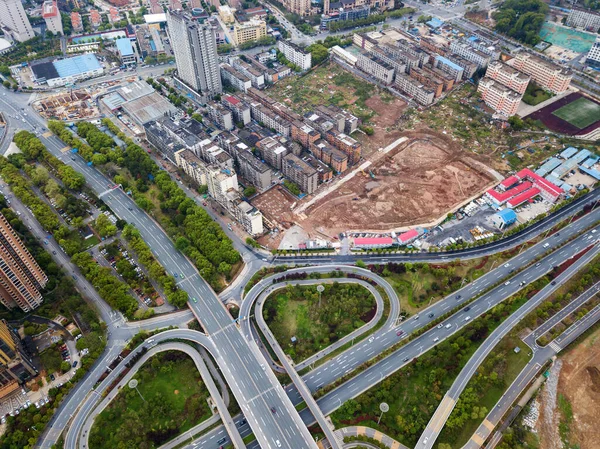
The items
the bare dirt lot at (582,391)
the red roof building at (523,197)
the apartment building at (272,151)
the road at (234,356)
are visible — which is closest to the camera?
the bare dirt lot at (582,391)

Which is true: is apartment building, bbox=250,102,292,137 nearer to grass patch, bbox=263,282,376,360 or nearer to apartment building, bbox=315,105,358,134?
apartment building, bbox=315,105,358,134

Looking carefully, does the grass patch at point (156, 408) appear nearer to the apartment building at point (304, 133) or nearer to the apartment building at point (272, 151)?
the apartment building at point (272, 151)

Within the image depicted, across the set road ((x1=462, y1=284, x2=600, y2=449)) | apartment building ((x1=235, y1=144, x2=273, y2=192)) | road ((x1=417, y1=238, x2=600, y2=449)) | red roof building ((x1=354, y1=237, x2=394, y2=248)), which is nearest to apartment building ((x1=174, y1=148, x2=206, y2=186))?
apartment building ((x1=235, y1=144, x2=273, y2=192))

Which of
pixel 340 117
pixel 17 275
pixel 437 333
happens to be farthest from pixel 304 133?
pixel 17 275

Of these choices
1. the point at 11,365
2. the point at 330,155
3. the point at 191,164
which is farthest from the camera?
the point at 330,155

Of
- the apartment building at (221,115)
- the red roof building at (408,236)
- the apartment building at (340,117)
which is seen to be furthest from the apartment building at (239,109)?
the red roof building at (408,236)

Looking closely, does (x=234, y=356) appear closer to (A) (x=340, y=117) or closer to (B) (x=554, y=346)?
(B) (x=554, y=346)

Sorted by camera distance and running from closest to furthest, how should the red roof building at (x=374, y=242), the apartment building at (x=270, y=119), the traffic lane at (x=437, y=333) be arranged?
the traffic lane at (x=437, y=333)
the red roof building at (x=374, y=242)
the apartment building at (x=270, y=119)
